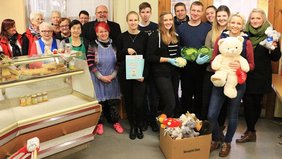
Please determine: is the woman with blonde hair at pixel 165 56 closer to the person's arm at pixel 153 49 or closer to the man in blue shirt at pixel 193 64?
the person's arm at pixel 153 49

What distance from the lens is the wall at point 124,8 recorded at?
433cm

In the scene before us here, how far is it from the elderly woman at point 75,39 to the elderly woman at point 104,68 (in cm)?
10

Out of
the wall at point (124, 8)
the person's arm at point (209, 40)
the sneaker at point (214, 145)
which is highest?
the wall at point (124, 8)

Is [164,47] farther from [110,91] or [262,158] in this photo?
[262,158]

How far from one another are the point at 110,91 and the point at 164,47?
892 millimetres

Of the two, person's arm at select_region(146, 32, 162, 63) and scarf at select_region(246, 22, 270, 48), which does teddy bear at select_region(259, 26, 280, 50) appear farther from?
person's arm at select_region(146, 32, 162, 63)

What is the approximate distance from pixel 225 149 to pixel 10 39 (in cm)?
288

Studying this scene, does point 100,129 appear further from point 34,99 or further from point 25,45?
point 25,45

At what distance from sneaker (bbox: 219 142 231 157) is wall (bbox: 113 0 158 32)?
202 cm

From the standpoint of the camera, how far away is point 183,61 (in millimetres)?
3328

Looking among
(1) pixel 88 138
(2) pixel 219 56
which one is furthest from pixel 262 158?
(1) pixel 88 138

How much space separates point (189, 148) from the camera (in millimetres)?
2977

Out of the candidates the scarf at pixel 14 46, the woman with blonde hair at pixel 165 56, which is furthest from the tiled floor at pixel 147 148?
the scarf at pixel 14 46

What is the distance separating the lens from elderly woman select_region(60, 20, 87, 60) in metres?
3.43
